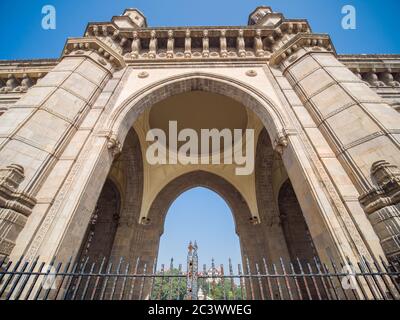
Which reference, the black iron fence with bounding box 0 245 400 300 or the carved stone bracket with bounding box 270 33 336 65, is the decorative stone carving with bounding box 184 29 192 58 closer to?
the carved stone bracket with bounding box 270 33 336 65

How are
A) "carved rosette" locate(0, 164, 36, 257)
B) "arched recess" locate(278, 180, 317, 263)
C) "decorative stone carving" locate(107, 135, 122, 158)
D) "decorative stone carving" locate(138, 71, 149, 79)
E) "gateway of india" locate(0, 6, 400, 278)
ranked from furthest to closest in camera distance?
"arched recess" locate(278, 180, 317, 263)
"decorative stone carving" locate(138, 71, 149, 79)
"decorative stone carving" locate(107, 135, 122, 158)
"gateway of india" locate(0, 6, 400, 278)
"carved rosette" locate(0, 164, 36, 257)

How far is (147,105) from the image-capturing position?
7.34 m

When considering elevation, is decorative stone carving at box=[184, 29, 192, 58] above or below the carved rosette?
above

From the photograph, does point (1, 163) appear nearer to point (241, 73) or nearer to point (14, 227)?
point (14, 227)

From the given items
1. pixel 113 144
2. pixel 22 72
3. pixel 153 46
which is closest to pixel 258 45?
pixel 153 46

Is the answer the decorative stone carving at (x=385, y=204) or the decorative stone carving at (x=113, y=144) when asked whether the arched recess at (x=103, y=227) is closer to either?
the decorative stone carving at (x=113, y=144)

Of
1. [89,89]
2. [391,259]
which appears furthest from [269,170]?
[89,89]

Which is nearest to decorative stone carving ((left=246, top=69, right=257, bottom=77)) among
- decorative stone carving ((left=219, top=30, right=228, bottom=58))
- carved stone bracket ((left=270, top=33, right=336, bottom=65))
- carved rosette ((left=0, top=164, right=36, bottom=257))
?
carved stone bracket ((left=270, top=33, right=336, bottom=65))

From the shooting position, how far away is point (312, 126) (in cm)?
560

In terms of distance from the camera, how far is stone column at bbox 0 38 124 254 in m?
4.32

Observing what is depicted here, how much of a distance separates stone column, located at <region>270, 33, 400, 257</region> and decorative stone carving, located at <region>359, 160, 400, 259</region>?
0.03 meters

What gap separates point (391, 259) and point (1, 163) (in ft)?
24.1

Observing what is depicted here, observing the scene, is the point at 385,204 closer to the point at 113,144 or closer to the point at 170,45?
the point at 113,144

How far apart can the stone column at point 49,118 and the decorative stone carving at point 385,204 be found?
6284mm
